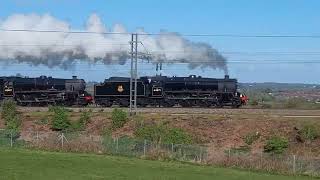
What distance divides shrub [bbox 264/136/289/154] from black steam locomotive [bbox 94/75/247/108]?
2024cm

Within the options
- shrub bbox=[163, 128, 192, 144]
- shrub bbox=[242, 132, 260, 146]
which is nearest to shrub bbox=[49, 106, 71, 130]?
shrub bbox=[163, 128, 192, 144]

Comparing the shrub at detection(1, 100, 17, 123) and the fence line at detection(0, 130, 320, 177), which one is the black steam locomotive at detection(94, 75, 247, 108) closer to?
the shrub at detection(1, 100, 17, 123)

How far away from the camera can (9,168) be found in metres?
27.9

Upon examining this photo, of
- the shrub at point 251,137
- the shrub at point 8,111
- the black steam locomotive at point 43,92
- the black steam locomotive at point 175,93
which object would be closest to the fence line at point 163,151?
the shrub at point 251,137

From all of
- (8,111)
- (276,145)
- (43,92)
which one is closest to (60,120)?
(8,111)

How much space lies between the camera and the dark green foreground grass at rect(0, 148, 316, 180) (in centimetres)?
2647

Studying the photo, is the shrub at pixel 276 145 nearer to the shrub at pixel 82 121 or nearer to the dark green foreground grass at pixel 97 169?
the dark green foreground grass at pixel 97 169

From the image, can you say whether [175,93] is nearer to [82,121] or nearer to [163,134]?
[82,121]

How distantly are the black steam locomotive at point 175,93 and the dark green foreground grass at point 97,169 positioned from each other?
25.6 metres

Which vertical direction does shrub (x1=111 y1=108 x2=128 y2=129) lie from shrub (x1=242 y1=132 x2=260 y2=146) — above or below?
above

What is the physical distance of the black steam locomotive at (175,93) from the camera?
199 ft

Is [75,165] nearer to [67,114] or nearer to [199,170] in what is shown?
[199,170]

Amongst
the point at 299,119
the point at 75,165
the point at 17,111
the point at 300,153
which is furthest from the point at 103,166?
the point at 17,111

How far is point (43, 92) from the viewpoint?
63375mm
